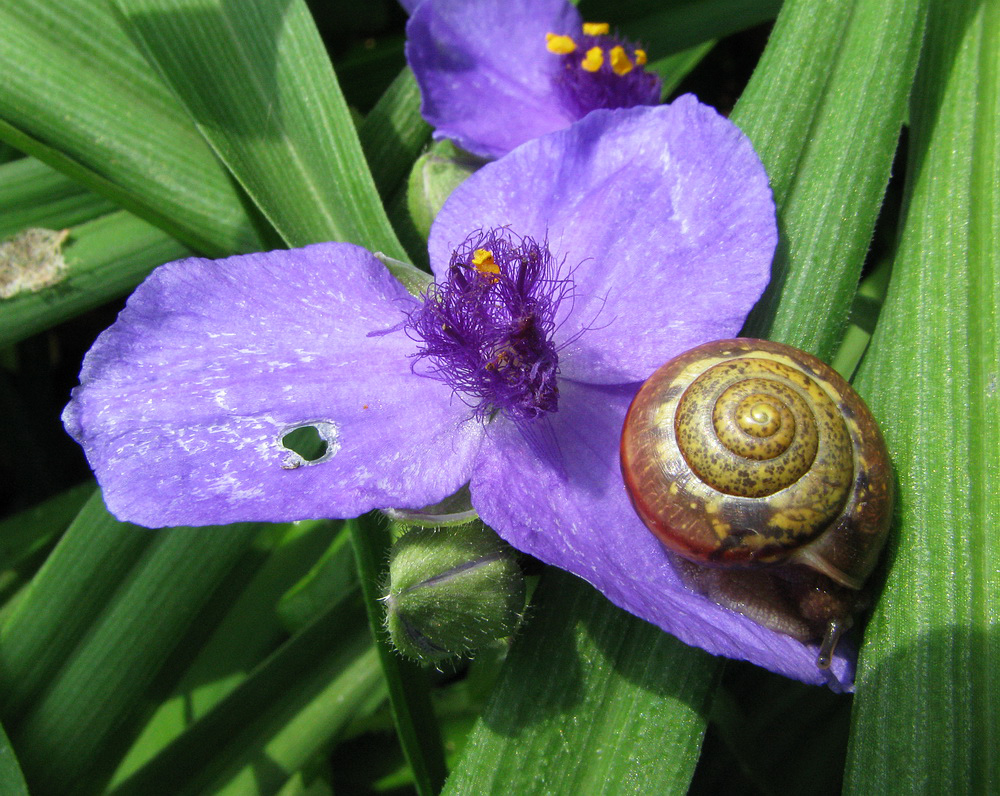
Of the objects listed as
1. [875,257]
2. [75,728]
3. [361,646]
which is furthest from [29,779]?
[875,257]

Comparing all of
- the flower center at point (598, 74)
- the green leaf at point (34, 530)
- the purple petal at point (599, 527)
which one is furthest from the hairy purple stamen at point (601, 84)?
the green leaf at point (34, 530)

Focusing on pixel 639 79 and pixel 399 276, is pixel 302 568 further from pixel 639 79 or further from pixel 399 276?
pixel 639 79

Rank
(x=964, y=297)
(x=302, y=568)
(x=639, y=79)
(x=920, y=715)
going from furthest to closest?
(x=302, y=568), (x=639, y=79), (x=964, y=297), (x=920, y=715)

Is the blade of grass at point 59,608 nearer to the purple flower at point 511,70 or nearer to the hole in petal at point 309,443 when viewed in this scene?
the hole in petal at point 309,443

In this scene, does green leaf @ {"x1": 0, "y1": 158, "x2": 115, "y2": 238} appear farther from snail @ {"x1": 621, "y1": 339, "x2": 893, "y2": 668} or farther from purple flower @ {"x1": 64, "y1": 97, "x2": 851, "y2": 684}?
snail @ {"x1": 621, "y1": 339, "x2": 893, "y2": 668}

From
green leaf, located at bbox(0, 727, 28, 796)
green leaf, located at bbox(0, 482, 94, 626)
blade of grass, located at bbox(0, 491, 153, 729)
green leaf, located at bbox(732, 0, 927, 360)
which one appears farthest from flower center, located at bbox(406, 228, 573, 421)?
green leaf, located at bbox(0, 482, 94, 626)
